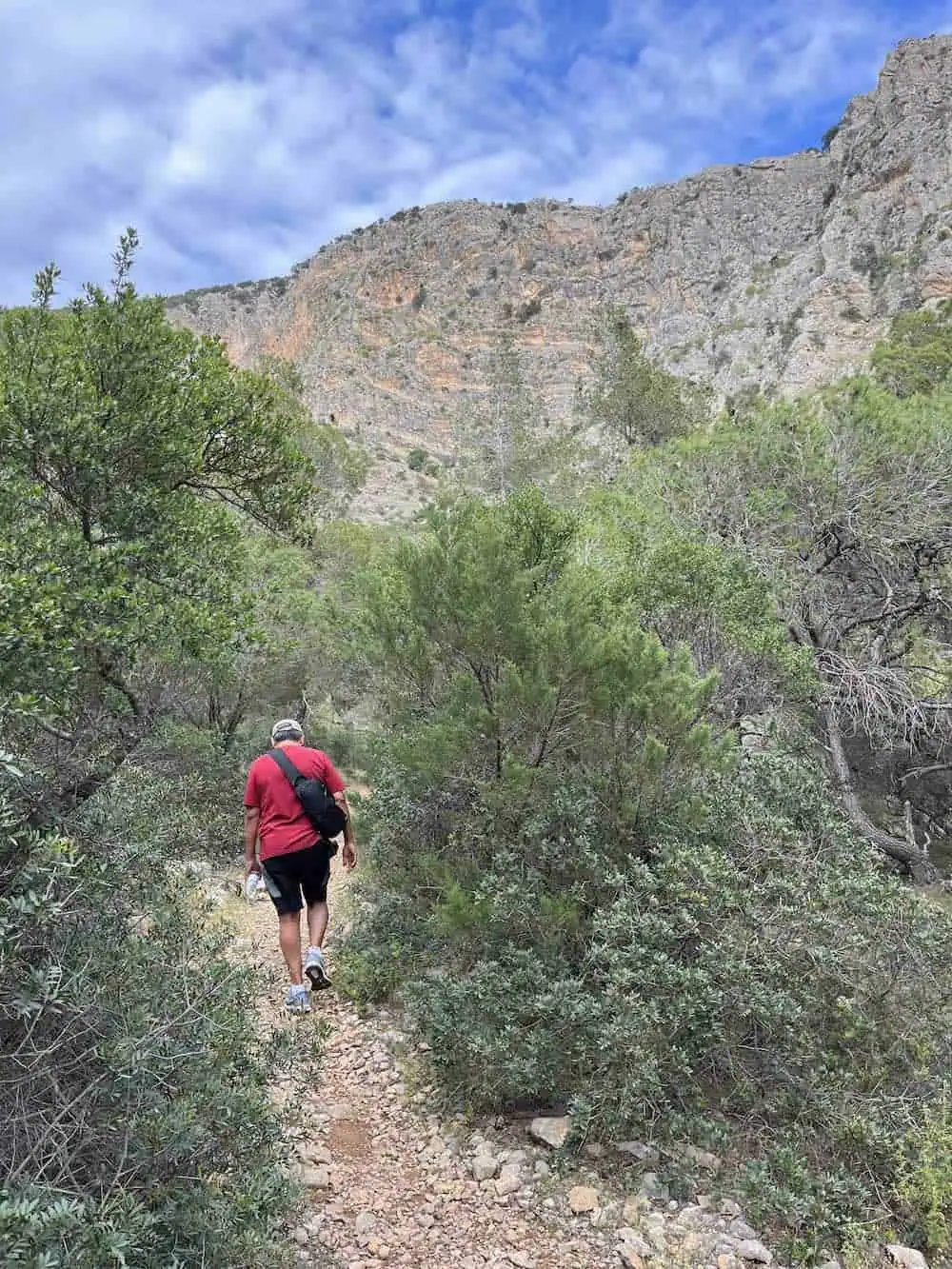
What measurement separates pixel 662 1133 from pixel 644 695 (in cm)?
213

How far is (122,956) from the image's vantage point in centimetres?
230

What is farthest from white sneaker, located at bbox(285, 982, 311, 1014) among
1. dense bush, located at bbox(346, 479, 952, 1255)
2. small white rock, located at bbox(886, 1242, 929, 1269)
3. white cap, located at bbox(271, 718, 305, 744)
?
small white rock, located at bbox(886, 1242, 929, 1269)

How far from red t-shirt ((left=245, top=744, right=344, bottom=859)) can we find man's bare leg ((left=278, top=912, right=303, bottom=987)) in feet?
1.28

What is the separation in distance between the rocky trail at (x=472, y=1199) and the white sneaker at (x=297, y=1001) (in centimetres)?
34

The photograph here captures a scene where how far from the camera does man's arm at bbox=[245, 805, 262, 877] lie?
409cm

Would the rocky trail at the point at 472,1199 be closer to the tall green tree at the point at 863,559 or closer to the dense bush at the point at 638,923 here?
the dense bush at the point at 638,923

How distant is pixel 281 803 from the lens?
4.03 metres

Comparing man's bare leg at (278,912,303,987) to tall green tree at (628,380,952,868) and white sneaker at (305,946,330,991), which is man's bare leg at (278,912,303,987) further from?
tall green tree at (628,380,952,868)

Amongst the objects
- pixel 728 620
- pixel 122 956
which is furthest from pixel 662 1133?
pixel 728 620

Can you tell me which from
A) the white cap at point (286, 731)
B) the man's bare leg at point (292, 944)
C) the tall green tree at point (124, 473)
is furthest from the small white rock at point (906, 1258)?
the tall green tree at point (124, 473)

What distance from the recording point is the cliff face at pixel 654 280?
4653 cm

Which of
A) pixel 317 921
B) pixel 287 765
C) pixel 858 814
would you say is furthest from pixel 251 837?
pixel 858 814

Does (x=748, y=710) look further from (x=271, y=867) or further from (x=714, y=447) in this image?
(x=271, y=867)

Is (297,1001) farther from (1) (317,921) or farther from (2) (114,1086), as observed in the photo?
(2) (114,1086)
